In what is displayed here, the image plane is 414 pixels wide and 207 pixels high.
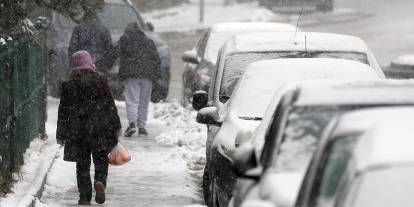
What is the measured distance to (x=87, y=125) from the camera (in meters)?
11.2

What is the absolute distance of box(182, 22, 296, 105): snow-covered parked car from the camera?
17484 millimetres

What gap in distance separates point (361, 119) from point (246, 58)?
6.69m

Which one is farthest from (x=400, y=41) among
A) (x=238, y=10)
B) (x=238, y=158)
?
(x=238, y=158)

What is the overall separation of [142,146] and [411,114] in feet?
36.1

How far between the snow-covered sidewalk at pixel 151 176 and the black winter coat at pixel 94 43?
1.20 m

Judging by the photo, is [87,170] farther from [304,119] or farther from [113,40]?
[113,40]

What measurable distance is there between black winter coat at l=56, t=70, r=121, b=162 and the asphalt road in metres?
14.9

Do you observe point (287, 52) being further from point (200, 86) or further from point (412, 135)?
point (412, 135)

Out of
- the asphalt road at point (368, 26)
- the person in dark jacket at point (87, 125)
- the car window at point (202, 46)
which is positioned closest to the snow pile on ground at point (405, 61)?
the car window at point (202, 46)

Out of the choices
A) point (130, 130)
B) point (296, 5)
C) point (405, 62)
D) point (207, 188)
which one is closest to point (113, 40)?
point (130, 130)

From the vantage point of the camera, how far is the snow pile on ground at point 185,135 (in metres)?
14.0

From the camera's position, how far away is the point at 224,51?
11695 millimetres

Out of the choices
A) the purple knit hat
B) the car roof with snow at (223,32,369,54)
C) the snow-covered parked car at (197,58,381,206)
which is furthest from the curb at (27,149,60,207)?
the car roof with snow at (223,32,369,54)

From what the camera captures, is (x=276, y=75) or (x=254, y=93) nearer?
(x=254, y=93)
